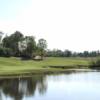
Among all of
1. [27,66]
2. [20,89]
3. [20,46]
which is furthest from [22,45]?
[20,89]

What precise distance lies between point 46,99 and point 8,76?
27352 millimetres

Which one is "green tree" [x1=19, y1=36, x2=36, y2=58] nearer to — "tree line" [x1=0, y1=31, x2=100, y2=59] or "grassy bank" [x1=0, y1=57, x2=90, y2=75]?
"tree line" [x1=0, y1=31, x2=100, y2=59]

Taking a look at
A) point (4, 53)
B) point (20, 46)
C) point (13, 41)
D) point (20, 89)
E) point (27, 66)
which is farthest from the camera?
point (13, 41)

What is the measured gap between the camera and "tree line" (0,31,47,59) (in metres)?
133

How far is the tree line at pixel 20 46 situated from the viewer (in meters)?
133

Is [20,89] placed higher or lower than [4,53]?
lower

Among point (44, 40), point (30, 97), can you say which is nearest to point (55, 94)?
point (30, 97)

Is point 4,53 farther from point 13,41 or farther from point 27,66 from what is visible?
point 27,66

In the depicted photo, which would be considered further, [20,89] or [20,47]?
[20,47]

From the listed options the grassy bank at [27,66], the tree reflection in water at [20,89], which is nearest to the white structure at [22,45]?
the grassy bank at [27,66]

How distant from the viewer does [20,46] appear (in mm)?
140750

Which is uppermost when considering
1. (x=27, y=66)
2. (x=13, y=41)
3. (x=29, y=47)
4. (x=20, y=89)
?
(x=13, y=41)

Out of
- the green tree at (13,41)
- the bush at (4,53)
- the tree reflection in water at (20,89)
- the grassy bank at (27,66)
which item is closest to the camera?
the tree reflection in water at (20,89)

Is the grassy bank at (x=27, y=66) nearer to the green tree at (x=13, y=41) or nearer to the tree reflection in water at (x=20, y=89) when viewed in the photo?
the tree reflection in water at (x=20, y=89)
